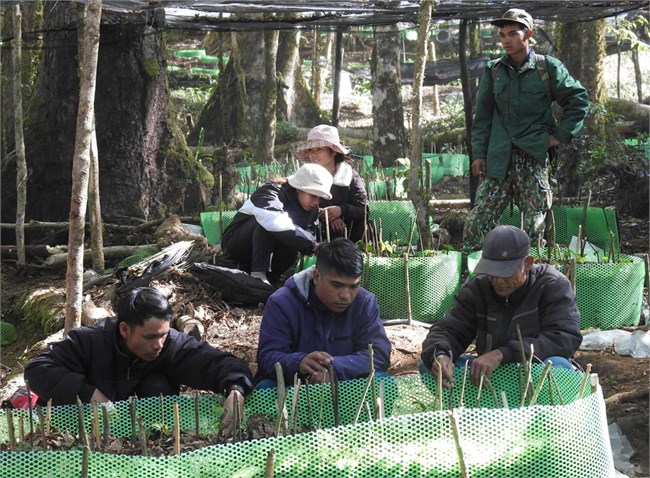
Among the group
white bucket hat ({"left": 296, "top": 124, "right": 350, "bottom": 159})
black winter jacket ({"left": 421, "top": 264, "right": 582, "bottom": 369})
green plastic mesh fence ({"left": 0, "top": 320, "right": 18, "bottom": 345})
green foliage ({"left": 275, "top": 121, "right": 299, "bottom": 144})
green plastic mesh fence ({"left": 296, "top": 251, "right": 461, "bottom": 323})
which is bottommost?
green plastic mesh fence ({"left": 0, "top": 320, "right": 18, "bottom": 345})

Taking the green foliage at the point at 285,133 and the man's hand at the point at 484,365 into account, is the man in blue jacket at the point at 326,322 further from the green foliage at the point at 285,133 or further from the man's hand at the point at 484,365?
the green foliage at the point at 285,133

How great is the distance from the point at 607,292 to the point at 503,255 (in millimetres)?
2256

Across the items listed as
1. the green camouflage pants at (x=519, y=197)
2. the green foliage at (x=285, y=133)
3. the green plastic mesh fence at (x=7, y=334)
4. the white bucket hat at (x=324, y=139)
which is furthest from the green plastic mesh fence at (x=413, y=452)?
the green foliage at (x=285, y=133)

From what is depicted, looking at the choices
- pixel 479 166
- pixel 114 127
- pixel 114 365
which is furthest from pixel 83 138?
pixel 114 127

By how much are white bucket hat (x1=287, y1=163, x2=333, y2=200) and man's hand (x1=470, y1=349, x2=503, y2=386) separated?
2.46 meters

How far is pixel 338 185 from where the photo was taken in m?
7.04

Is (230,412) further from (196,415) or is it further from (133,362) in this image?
(133,362)

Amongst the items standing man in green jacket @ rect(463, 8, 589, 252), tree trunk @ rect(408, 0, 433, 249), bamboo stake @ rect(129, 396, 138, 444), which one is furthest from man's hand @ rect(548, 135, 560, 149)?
bamboo stake @ rect(129, 396, 138, 444)

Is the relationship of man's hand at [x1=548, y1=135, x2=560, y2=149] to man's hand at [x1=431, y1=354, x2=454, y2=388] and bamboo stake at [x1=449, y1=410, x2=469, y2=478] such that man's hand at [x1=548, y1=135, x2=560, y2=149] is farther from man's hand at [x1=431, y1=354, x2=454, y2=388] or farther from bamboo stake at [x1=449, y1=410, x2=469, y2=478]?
bamboo stake at [x1=449, y1=410, x2=469, y2=478]

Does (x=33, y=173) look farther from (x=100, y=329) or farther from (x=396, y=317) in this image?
(x=100, y=329)

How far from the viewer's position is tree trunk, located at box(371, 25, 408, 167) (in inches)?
564

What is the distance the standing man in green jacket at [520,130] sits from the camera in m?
6.68

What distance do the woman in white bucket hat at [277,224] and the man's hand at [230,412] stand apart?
253 cm

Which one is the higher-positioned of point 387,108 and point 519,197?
Result: point 387,108
